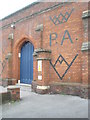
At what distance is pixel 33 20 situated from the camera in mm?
11023

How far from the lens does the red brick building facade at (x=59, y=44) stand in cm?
798

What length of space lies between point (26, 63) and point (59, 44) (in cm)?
418

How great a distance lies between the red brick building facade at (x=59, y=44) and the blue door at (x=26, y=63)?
0.91 metres

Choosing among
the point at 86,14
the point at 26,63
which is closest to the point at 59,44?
the point at 86,14

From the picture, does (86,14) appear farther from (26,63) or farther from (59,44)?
(26,63)

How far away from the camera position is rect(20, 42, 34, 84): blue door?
11.8m

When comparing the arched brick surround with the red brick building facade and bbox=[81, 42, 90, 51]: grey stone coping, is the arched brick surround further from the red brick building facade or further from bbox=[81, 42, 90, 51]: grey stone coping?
bbox=[81, 42, 90, 51]: grey stone coping

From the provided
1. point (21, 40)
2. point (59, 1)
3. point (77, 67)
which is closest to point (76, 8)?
point (59, 1)

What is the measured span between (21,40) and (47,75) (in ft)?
14.9

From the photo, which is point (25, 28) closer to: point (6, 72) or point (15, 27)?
point (15, 27)

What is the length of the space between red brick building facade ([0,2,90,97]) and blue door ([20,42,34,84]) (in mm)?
914

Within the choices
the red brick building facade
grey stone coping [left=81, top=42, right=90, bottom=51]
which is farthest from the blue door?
grey stone coping [left=81, top=42, right=90, bottom=51]

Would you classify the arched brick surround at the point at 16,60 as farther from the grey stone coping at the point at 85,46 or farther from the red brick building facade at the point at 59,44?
the grey stone coping at the point at 85,46

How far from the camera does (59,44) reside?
30.0 feet
